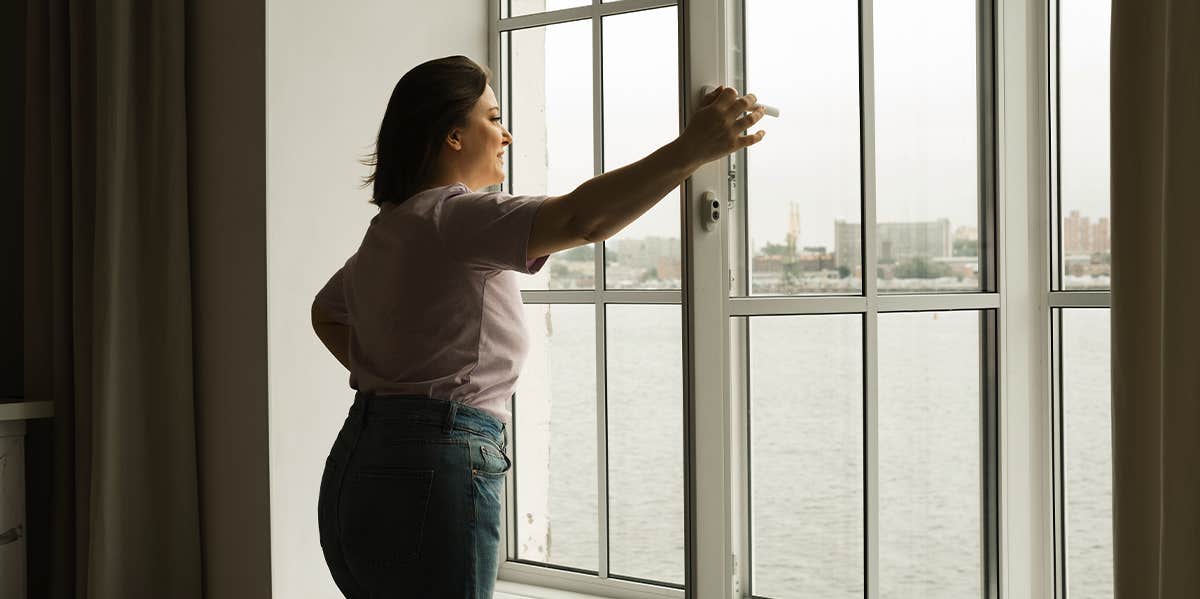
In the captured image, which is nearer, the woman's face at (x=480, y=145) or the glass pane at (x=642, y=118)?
the woman's face at (x=480, y=145)

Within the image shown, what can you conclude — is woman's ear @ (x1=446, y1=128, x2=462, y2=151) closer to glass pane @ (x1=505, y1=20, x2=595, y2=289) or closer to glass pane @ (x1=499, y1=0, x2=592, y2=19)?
glass pane @ (x1=505, y1=20, x2=595, y2=289)

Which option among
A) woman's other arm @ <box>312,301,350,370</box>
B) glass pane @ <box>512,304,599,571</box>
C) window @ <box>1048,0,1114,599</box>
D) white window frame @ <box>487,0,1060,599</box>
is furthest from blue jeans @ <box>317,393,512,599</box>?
glass pane @ <box>512,304,599,571</box>

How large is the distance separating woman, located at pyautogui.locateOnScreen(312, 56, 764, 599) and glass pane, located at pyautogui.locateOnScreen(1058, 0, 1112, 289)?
0.91 m

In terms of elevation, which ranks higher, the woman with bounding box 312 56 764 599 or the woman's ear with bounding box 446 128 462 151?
the woman's ear with bounding box 446 128 462 151

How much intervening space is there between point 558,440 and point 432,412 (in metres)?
1.51

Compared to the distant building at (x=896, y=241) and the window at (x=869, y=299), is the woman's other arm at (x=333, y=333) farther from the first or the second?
the distant building at (x=896, y=241)

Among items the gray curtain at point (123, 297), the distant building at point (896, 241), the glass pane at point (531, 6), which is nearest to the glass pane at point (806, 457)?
the distant building at point (896, 241)

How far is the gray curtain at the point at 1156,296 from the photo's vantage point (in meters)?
1.29

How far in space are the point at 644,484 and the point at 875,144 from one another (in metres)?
1.20

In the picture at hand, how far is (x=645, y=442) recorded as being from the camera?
272cm

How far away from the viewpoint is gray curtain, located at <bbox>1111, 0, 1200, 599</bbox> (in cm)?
129

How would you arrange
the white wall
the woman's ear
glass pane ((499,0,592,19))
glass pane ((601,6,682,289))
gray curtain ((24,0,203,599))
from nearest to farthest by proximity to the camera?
the woman's ear, the white wall, gray curtain ((24,0,203,599)), glass pane ((601,6,682,289)), glass pane ((499,0,592,19))

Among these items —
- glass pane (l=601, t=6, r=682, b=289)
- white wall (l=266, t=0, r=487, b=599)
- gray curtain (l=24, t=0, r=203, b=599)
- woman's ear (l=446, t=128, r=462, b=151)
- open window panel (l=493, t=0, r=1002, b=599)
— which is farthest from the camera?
glass pane (l=601, t=6, r=682, b=289)

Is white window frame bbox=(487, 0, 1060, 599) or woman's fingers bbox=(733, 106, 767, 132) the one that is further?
white window frame bbox=(487, 0, 1060, 599)
